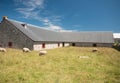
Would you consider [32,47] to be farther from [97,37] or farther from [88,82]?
[97,37]

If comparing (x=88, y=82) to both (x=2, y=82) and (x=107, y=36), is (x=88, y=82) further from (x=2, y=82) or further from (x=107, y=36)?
(x=107, y=36)

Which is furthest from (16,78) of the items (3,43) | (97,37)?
(97,37)

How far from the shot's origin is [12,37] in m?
28.5

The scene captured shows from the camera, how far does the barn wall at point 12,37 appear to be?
2704 centimetres

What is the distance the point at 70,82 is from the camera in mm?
8570

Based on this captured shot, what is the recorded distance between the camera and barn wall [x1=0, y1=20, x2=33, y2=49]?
27041 mm

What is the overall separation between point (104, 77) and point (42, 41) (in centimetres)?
2156

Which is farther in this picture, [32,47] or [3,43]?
[3,43]

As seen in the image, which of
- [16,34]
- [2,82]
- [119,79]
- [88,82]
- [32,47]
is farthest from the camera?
[16,34]

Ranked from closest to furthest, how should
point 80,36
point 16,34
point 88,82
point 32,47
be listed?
1. point 88,82
2. point 32,47
3. point 16,34
4. point 80,36

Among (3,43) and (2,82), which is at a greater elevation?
(3,43)

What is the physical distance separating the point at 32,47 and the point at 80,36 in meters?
25.5

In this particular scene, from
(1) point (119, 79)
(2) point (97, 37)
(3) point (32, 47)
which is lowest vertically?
(1) point (119, 79)

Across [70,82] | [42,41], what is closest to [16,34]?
[42,41]
